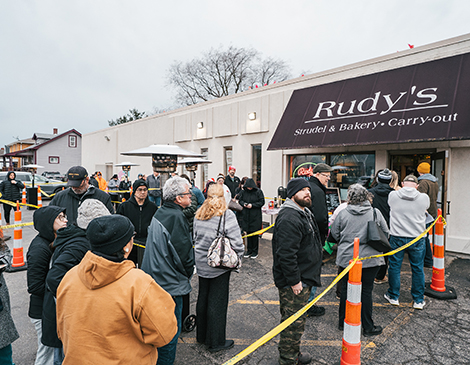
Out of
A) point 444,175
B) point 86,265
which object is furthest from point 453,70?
point 86,265

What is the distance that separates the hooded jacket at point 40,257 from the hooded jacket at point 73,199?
4.55 ft

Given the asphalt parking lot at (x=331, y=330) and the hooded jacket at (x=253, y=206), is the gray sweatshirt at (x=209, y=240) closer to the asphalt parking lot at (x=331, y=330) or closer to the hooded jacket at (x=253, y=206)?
the asphalt parking lot at (x=331, y=330)

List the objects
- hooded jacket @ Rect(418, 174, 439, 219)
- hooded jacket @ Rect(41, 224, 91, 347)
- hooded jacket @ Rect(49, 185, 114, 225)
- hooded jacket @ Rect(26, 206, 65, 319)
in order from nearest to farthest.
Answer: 1. hooded jacket @ Rect(41, 224, 91, 347)
2. hooded jacket @ Rect(26, 206, 65, 319)
3. hooded jacket @ Rect(49, 185, 114, 225)
4. hooded jacket @ Rect(418, 174, 439, 219)

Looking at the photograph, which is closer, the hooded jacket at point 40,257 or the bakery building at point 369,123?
the hooded jacket at point 40,257

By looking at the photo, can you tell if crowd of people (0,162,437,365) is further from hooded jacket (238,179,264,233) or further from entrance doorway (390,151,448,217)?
entrance doorway (390,151,448,217)

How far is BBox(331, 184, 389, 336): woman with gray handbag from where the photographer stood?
3.48m

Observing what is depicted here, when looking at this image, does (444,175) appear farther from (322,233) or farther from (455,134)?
(322,233)

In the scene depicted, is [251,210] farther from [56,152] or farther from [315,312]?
[56,152]

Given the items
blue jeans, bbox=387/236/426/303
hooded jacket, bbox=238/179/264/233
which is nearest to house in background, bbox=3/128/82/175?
hooded jacket, bbox=238/179/264/233

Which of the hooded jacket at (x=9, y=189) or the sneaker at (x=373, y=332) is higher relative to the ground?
the hooded jacket at (x=9, y=189)

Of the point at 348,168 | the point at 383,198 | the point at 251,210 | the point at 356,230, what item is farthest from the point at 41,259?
the point at 348,168

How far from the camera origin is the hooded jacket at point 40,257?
231 centimetres

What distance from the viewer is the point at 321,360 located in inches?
123

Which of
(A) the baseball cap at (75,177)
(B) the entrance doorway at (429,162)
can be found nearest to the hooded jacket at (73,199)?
(A) the baseball cap at (75,177)
